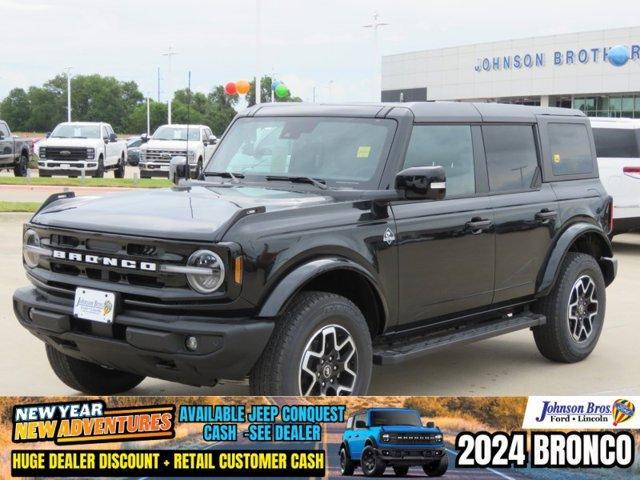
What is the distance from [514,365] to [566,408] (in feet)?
13.1

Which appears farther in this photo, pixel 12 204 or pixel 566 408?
pixel 12 204

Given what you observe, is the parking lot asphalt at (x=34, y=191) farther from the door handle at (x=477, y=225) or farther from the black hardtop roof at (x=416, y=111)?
the door handle at (x=477, y=225)

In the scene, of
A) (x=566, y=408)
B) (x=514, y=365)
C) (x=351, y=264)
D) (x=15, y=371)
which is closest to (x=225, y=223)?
(x=351, y=264)

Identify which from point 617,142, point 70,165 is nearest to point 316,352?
point 617,142

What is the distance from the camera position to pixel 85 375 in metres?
6.11

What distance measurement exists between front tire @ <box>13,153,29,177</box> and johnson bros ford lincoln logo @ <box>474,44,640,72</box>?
34.1 meters

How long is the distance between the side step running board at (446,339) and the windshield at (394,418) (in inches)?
80.1

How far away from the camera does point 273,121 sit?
6789 mm

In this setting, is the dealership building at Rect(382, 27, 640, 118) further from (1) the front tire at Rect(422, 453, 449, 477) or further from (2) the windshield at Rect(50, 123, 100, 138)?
(1) the front tire at Rect(422, 453, 449, 477)

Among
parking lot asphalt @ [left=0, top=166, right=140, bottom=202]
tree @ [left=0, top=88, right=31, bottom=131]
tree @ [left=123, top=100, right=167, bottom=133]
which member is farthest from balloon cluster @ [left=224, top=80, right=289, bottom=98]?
tree @ [left=0, top=88, right=31, bottom=131]

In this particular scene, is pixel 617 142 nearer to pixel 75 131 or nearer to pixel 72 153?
pixel 72 153

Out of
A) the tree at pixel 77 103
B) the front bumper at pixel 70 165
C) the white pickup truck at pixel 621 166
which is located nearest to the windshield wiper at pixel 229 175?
the white pickup truck at pixel 621 166

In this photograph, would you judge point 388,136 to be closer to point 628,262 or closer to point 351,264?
point 351,264

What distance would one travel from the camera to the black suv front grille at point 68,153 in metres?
29.5
